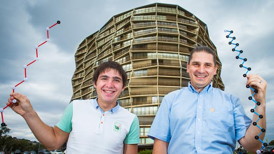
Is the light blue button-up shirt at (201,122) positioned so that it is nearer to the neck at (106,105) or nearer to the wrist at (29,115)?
the neck at (106,105)

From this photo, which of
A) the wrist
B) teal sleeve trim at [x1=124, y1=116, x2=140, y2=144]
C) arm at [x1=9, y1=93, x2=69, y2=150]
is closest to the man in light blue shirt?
teal sleeve trim at [x1=124, y1=116, x2=140, y2=144]

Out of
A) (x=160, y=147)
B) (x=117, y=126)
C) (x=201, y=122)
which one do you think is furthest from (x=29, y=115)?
(x=201, y=122)

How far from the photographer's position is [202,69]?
2.72 m

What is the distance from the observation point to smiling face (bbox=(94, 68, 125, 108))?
295 centimetres

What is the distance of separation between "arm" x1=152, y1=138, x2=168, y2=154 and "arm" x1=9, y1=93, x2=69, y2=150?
1152mm

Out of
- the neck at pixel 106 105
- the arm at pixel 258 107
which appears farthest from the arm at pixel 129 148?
the arm at pixel 258 107

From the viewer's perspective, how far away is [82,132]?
2775 mm

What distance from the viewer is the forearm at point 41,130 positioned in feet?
8.40

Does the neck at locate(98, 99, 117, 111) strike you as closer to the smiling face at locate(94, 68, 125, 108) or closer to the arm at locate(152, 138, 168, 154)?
the smiling face at locate(94, 68, 125, 108)

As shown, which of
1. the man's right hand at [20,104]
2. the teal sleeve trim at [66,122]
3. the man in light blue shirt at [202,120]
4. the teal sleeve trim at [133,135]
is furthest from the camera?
the teal sleeve trim at [133,135]

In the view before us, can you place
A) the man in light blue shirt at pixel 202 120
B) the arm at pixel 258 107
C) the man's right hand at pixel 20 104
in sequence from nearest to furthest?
1. the arm at pixel 258 107
2. the man's right hand at pixel 20 104
3. the man in light blue shirt at pixel 202 120

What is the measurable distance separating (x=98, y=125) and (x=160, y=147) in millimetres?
806

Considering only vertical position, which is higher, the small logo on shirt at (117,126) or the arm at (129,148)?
the small logo on shirt at (117,126)

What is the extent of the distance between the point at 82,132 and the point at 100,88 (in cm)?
60
